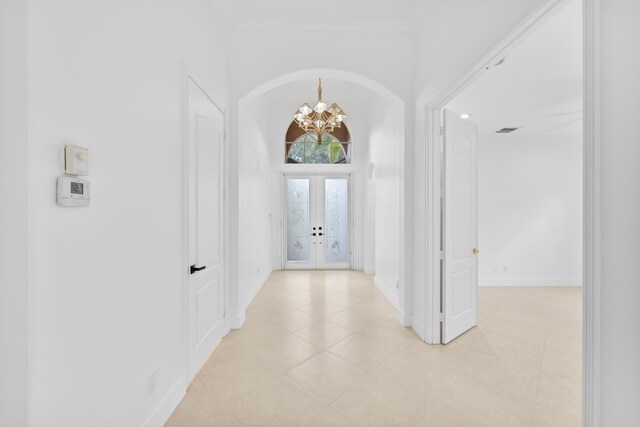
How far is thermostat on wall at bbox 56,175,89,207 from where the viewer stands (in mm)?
1034

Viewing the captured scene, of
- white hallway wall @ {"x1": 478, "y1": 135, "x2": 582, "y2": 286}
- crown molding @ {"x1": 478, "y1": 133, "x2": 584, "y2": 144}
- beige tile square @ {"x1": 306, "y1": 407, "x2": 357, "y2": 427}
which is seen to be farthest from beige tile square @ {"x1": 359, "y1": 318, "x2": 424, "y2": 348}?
crown molding @ {"x1": 478, "y1": 133, "x2": 584, "y2": 144}

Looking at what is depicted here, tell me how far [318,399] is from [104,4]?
263 cm

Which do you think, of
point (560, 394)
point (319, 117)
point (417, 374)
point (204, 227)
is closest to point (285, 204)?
point (319, 117)

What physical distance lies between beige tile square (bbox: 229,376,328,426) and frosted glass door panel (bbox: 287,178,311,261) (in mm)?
4353

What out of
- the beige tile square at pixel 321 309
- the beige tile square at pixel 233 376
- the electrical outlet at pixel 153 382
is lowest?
the beige tile square at pixel 233 376

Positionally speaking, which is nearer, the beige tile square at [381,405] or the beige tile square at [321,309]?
the beige tile square at [381,405]

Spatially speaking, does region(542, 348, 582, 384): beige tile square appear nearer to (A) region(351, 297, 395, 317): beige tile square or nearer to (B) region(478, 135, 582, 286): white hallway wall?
(A) region(351, 297, 395, 317): beige tile square

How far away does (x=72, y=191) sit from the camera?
3.54 ft

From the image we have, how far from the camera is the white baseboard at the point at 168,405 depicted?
1657 millimetres

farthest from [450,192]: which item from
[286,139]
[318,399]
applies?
[286,139]

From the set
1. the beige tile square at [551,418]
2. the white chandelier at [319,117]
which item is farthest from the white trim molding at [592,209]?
the white chandelier at [319,117]

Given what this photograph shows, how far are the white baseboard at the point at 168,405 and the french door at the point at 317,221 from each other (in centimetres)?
445

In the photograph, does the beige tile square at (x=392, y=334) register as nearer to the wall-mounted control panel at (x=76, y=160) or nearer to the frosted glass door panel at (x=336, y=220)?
the wall-mounted control panel at (x=76, y=160)

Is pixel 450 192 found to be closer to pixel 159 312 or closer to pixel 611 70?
pixel 611 70
